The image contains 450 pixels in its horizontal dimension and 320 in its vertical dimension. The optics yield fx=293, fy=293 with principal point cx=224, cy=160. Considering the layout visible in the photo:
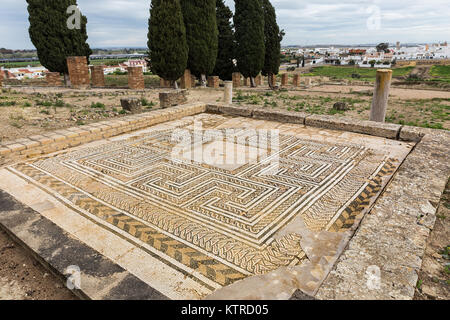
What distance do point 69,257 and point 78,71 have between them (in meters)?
13.5

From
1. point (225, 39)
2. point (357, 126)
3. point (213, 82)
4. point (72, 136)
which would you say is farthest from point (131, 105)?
point (225, 39)

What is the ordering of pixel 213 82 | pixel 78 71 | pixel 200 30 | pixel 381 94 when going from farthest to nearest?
pixel 213 82
pixel 200 30
pixel 78 71
pixel 381 94

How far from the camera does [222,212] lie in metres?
2.66

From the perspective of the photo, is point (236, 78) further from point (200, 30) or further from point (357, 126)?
point (357, 126)

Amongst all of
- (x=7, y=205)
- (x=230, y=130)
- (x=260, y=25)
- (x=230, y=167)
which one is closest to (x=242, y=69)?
(x=260, y=25)

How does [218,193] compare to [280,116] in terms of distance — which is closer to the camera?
[218,193]

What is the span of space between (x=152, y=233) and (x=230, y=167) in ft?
5.08

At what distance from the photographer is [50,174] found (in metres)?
3.44

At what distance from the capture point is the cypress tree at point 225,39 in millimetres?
17531

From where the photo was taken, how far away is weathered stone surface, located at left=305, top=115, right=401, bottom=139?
471 centimetres

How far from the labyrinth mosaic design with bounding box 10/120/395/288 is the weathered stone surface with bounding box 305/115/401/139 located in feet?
2.75

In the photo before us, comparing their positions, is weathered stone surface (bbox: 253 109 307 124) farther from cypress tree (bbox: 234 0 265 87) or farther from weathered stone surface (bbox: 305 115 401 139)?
cypress tree (bbox: 234 0 265 87)

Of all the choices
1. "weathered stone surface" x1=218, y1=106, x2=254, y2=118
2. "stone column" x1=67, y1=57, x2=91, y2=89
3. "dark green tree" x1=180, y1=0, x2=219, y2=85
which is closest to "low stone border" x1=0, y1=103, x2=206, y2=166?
"weathered stone surface" x1=218, y1=106, x2=254, y2=118

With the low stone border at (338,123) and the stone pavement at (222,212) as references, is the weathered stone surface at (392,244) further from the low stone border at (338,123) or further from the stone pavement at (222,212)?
the low stone border at (338,123)
